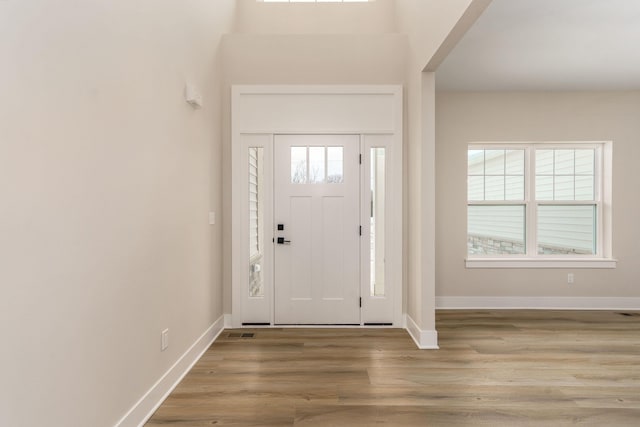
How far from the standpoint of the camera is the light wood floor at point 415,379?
1983 millimetres

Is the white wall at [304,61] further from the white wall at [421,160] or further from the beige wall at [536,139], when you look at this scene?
the beige wall at [536,139]

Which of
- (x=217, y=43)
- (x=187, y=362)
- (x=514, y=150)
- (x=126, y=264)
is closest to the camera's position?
(x=126, y=264)

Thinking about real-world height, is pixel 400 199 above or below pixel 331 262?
above

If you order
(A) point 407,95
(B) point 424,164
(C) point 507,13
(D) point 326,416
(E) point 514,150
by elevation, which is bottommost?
(D) point 326,416

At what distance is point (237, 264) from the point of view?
3.48m

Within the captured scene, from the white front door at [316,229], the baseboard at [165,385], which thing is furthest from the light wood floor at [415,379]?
the white front door at [316,229]

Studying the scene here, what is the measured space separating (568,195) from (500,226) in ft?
3.08

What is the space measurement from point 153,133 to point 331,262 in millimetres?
2087

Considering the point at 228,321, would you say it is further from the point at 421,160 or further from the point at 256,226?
the point at 421,160

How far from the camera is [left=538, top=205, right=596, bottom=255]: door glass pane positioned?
168 inches

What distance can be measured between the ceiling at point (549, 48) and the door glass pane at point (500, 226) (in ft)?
4.82

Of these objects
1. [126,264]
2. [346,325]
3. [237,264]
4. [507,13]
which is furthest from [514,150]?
[126,264]

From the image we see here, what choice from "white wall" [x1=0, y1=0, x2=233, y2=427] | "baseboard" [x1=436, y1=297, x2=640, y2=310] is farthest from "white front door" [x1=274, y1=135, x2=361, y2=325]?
"baseboard" [x1=436, y1=297, x2=640, y2=310]

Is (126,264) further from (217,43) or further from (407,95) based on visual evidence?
(407,95)
